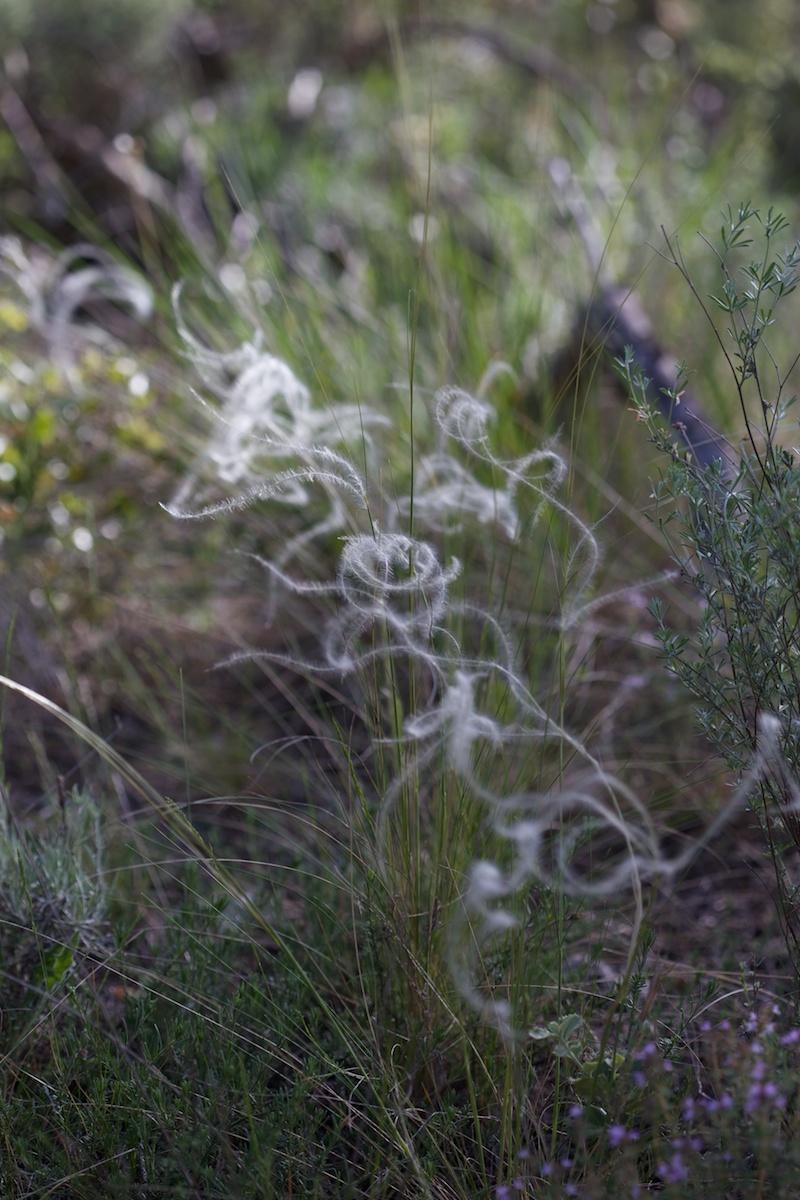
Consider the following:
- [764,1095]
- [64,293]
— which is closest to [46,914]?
[764,1095]

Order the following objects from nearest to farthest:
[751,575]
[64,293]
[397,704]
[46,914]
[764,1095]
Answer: [764,1095], [751,575], [397,704], [46,914], [64,293]

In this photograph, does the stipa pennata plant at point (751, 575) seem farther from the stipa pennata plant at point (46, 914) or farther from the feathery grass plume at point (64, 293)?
the feathery grass plume at point (64, 293)

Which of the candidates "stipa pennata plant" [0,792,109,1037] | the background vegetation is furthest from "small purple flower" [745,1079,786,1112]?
"stipa pennata plant" [0,792,109,1037]

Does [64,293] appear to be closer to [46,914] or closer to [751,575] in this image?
[46,914]

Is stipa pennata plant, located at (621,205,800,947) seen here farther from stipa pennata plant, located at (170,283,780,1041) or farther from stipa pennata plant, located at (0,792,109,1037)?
stipa pennata plant, located at (0,792,109,1037)

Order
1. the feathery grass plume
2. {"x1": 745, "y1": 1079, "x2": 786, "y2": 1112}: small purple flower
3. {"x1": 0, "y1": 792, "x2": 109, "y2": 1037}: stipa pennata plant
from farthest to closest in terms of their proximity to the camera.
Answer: the feathery grass plume < {"x1": 0, "y1": 792, "x2": 109, "y2": 1037}: stipa pennata plant < {"x1": 745, "y1": 1079, "x2": 786, "y2": 1112}: small purple flower

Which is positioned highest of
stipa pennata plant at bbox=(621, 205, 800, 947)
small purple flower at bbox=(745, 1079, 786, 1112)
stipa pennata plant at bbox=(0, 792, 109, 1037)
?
stipa pennata plant at bbox=(621, 205, 800, 947)

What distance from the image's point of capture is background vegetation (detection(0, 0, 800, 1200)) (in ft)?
4.04

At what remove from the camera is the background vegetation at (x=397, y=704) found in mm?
1232

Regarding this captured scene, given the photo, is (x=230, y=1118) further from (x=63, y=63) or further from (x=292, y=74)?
(x=292, y=74)

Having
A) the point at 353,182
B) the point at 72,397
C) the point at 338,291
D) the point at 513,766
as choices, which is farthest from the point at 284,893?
the point at 353,182

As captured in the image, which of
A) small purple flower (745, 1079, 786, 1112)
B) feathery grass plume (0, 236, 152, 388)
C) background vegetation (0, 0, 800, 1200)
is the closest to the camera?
small purple flower (745, 1079, 786, 1112)

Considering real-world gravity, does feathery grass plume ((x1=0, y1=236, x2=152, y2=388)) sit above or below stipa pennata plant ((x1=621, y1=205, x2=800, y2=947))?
below

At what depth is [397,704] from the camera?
141 centimetres
